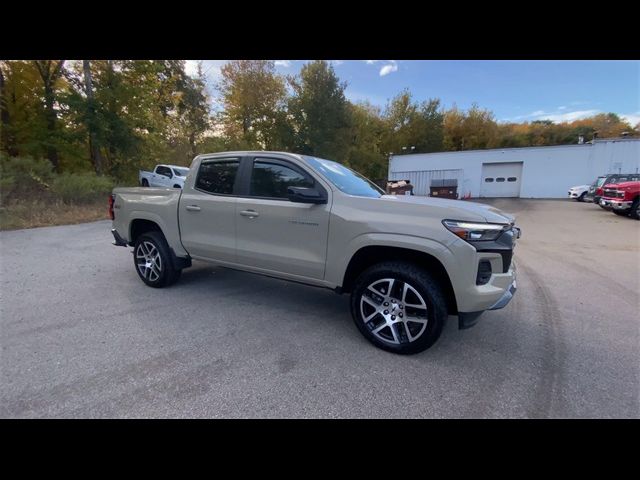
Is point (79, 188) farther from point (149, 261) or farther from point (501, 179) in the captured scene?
point (501, 179)

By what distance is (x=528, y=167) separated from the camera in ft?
77.0

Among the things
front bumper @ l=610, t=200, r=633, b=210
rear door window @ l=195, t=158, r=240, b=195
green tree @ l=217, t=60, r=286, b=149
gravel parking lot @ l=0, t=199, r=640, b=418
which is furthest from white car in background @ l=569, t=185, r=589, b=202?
rear door window @ l=195, t=158, r=240, b=195

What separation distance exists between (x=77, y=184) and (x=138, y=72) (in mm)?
8491

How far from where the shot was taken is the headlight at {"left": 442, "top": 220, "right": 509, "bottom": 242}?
2.55 metres

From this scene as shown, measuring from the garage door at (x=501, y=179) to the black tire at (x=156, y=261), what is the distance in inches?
1033

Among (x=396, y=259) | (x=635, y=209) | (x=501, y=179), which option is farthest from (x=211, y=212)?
(x=501, y=179)

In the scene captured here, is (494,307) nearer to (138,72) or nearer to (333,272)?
(333,272)

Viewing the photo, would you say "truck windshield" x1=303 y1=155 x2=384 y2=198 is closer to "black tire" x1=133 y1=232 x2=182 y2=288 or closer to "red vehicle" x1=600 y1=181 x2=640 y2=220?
"black tire" x1=133 y1=232 x2=182 y2=288

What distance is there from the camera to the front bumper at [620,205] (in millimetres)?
12031

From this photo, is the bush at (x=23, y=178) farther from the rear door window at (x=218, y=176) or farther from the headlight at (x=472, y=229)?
the headlight at (x=472, y=229)

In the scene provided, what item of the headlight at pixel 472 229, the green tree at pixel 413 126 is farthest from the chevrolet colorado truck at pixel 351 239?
the green tree at pixel 413 126
